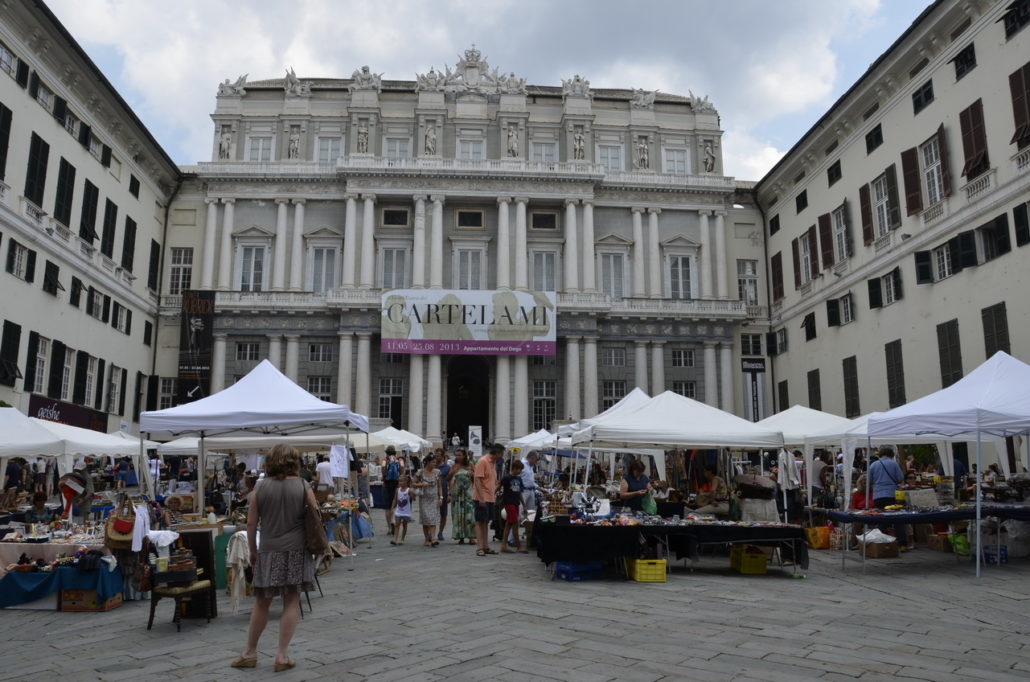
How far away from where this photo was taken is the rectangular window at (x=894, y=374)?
25.7m

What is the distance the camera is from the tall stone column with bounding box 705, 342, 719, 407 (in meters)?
37.7

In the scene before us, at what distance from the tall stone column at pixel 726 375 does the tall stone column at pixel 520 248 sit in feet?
33.3

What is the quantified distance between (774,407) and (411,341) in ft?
58.1

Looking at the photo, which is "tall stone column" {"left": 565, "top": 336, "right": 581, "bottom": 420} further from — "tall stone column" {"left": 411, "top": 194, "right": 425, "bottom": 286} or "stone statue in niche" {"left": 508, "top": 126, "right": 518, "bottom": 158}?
"stone statue in niche" {"left": 508, "top": 126, "right": 518, "bottom": 158}

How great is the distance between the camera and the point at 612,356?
125ft

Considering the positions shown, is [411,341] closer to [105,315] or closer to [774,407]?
[105,315]

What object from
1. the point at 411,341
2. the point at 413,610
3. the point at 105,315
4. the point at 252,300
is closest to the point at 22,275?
the point at 105,315

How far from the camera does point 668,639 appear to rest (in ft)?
22.8

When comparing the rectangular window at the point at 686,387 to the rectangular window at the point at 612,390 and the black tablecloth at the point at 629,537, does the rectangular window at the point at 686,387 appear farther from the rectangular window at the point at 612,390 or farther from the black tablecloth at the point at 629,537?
the black tablecloth at the point at 629,537

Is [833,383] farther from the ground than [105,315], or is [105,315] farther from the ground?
[105,315]

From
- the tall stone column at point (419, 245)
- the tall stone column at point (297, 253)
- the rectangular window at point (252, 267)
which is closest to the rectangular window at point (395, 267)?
the tall stone column at point (419, 245)

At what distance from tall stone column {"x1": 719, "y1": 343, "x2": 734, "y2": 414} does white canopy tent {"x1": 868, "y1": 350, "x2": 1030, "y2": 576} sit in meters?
25.3

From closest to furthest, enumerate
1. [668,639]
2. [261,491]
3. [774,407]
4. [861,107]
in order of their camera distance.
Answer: [261,491], [668,639], [861,107], [774,407]

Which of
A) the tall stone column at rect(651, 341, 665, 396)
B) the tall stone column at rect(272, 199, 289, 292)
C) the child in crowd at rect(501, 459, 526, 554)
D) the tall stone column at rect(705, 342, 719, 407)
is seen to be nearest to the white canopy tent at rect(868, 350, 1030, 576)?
the child in crowd at rect(501, 459, 526, 554)
